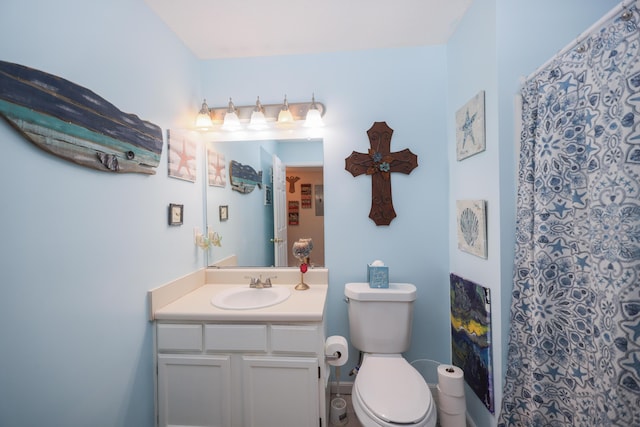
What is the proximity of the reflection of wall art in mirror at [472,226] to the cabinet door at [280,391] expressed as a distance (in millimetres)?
1070

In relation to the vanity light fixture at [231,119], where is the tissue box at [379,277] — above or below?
below

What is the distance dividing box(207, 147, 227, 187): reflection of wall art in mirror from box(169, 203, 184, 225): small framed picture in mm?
353

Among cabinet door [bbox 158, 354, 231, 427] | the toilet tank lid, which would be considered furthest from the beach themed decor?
cabinet door [bbox 158, 354, 231, 427]

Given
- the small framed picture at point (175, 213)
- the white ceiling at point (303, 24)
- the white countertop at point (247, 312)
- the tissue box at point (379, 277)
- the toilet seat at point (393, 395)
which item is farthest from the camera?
the tissue box at point (379, 277)

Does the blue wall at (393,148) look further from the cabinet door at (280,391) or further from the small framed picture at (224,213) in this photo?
the small framed picture at (224,213)

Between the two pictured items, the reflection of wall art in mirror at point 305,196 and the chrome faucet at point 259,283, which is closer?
the chrome faucet at point 259,283

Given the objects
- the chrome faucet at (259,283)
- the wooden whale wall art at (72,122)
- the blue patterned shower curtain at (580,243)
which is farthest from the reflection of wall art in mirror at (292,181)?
the blue patterned shower curtain at (580,243)

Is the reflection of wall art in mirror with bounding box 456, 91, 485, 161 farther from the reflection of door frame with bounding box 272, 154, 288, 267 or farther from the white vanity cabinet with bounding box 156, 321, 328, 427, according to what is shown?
the white vanity cabinet with bounding box 156, 321, 328, 427

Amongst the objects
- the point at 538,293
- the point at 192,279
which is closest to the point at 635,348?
the point at 538,293

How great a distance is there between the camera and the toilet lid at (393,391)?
1169 mm

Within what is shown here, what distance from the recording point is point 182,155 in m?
1.74

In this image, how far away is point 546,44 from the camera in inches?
48.9

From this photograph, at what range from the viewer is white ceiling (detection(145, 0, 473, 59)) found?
150 cm

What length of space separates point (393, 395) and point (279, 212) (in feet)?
4.28
